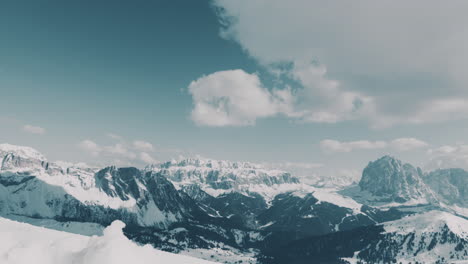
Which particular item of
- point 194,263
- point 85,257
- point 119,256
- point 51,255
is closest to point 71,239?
point 51,255

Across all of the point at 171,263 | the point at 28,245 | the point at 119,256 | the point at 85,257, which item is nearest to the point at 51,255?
the point at 28,245

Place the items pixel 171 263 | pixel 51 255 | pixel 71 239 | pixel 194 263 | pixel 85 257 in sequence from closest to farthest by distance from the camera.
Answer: pixel 85 257
pixel 51 255
pixel 71 239
pixel 171 263
pixel 194 263

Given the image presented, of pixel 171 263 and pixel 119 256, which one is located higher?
pixel 119 256

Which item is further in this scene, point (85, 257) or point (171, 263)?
point (171, 263)

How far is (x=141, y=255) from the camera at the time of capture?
25.9 metres

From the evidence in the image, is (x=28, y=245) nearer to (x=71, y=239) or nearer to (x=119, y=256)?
(x=71, y=239)

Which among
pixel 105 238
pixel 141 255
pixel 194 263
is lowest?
pixel 194 263

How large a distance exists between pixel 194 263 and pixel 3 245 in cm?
2037

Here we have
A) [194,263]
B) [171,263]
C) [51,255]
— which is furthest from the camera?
[194,263]

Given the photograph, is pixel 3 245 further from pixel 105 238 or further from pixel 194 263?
pixel 194 263

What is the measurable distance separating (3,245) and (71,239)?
474cm

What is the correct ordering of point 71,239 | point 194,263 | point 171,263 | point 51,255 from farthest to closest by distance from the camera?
point 194,263
point 171,263
point 71,239
point 51,255

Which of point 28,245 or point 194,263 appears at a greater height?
point 28,245

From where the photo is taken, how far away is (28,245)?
23344 mm
